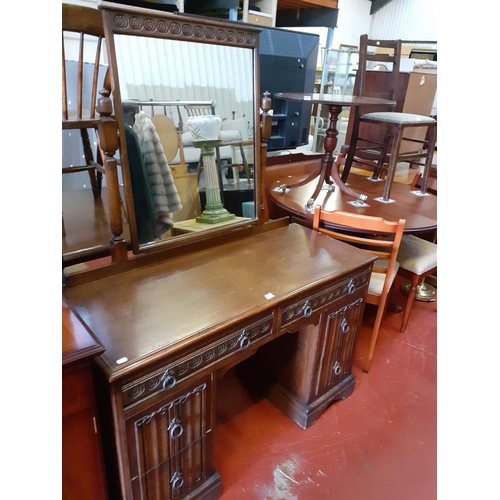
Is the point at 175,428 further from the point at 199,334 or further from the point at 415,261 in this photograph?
the point at 415,261

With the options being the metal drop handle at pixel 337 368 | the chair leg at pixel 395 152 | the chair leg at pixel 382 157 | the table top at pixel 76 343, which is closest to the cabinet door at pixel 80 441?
the table top at pixel 76 343

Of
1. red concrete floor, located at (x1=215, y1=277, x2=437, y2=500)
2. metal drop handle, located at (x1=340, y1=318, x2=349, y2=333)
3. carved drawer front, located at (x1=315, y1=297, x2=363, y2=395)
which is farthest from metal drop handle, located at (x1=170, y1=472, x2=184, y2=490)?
metal drop handle, located at (x1=340, y1=318, x2=349, y2=333)

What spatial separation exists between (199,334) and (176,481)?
0.50 metres

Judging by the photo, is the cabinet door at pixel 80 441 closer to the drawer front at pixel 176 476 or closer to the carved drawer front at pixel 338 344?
the drawer front at pixel 176 476

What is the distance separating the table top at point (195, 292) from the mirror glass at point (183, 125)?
13 cm

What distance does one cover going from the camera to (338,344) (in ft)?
5.08

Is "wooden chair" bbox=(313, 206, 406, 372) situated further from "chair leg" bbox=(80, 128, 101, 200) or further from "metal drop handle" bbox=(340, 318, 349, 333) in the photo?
"chair leg" bbox=(80, 128, 101, 200)

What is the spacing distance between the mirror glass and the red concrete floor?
82 cm

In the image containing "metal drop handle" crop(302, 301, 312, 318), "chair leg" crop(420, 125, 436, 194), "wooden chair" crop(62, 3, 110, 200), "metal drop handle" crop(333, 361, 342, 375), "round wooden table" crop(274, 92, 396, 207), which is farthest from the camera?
"chair leg" crop(420, 125, 436, 194)

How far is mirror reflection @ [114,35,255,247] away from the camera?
1172 millimetres

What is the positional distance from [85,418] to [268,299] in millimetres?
560

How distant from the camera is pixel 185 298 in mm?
1122

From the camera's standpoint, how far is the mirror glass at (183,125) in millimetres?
1142
